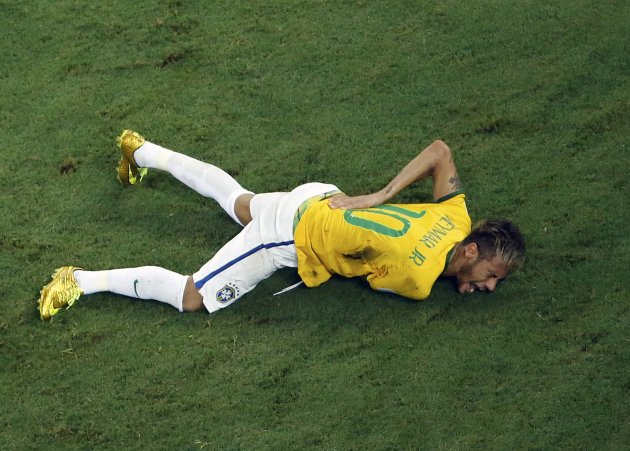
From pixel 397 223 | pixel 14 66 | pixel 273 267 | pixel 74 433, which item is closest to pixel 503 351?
pixel 397 223

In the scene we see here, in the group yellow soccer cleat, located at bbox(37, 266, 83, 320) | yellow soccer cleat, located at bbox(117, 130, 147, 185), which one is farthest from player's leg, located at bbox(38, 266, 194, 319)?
yellow soccer cleat, located at bbox(117, 130, 147, 185)

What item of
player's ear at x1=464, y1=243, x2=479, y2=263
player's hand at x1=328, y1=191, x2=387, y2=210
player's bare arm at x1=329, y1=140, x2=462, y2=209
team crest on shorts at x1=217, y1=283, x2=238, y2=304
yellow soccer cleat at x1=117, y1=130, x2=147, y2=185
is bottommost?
team crest on shorts at x1=217, y1=283, x2=238, y2=304

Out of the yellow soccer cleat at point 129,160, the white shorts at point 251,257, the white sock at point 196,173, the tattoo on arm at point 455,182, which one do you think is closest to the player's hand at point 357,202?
the white shorts at point 251,257

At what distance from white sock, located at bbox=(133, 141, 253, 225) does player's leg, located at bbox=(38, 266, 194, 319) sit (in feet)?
1.75

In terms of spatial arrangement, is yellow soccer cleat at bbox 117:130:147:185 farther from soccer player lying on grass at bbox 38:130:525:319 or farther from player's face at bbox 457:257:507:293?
player's face at bbox 457:257:507:293

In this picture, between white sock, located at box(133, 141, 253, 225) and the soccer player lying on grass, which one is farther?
white sock, located at box(133, 141, 253, 225)

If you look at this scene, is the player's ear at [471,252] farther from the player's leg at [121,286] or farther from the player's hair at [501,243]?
the player's leg at [121,286]

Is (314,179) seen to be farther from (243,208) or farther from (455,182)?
(455,182)

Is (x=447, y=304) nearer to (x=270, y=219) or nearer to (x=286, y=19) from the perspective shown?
(x=270, y=219)

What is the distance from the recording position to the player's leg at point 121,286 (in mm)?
5438

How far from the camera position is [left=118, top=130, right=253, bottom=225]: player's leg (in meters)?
5.77

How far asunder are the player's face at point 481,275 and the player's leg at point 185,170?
3.81ft

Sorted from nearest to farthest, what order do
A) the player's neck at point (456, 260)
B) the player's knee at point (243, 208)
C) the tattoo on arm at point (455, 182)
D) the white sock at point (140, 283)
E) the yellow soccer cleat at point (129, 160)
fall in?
the player's neck at point (456, 260) → the white sock at point (140, 283) → the tattoo on arm at point (455, 182) → the player's knee at point (243, 208) → the yellow soccer cleat at point (129, 160)

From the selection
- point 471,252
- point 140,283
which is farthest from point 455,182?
point 140,283
